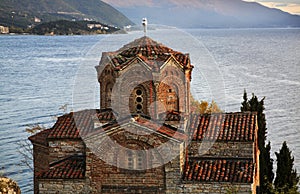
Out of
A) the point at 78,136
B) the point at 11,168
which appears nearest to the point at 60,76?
the point at 11,168

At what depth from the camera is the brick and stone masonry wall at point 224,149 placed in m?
18.2

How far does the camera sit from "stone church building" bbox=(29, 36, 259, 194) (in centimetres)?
1744

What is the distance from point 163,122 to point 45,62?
82731 millimetres

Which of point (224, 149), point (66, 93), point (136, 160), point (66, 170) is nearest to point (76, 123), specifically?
point (66, 170)

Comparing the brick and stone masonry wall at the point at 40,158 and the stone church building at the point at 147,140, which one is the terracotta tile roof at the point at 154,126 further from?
the brick and stone masonry wall at the point at 40,158

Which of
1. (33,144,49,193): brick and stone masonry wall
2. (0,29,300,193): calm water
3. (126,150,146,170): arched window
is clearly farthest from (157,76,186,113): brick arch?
(0,29,300,193): calm water

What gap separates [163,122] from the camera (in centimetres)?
1842

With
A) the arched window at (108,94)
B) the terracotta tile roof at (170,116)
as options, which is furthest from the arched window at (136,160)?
the arched window at (108,94)

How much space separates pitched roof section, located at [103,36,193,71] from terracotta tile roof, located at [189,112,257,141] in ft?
6.83

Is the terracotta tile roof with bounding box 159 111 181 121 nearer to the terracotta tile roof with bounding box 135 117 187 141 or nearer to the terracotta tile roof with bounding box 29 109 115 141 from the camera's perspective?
the terracotta tile roof with bounding box 135 117 187 141

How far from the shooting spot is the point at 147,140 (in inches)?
685

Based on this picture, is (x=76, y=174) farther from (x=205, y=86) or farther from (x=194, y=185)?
(x=205, y=86)

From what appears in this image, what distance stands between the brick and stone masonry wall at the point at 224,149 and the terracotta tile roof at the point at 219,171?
208mm

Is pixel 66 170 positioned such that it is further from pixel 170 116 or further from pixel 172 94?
pixel 172 94
